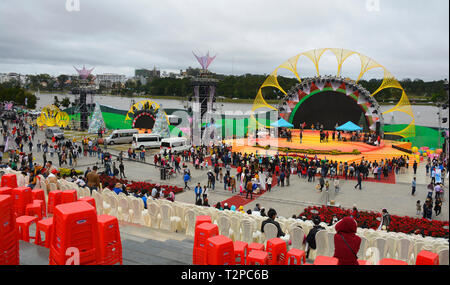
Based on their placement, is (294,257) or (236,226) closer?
(294,257)

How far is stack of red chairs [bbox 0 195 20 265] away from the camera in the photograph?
17.8ft

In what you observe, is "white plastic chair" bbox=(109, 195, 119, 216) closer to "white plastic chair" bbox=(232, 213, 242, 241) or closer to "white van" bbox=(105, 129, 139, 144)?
"white plastic chair" bbox=(232, 213, 242, 241)

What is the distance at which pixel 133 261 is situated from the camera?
6.60 m

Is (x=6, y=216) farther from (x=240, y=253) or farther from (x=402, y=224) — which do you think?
(x=402, y=224)

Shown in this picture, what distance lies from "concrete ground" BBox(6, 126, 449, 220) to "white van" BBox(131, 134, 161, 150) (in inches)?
302

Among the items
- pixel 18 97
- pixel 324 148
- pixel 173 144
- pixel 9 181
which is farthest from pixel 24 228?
pixel 18 97

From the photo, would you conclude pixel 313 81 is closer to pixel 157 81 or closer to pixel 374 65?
pixel 374 65

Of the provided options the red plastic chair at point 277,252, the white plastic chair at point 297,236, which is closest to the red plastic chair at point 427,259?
the red plastic chair at point 277,252

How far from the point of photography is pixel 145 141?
31125 mm

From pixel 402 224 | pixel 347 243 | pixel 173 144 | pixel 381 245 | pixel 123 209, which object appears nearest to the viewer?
pixel 347 243

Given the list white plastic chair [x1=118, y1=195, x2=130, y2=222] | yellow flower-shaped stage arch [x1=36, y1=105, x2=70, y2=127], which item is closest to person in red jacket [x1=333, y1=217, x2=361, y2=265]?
white plastic chair [x1=118, y1=195, x2=130, y2=222]

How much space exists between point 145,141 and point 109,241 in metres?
25.5
